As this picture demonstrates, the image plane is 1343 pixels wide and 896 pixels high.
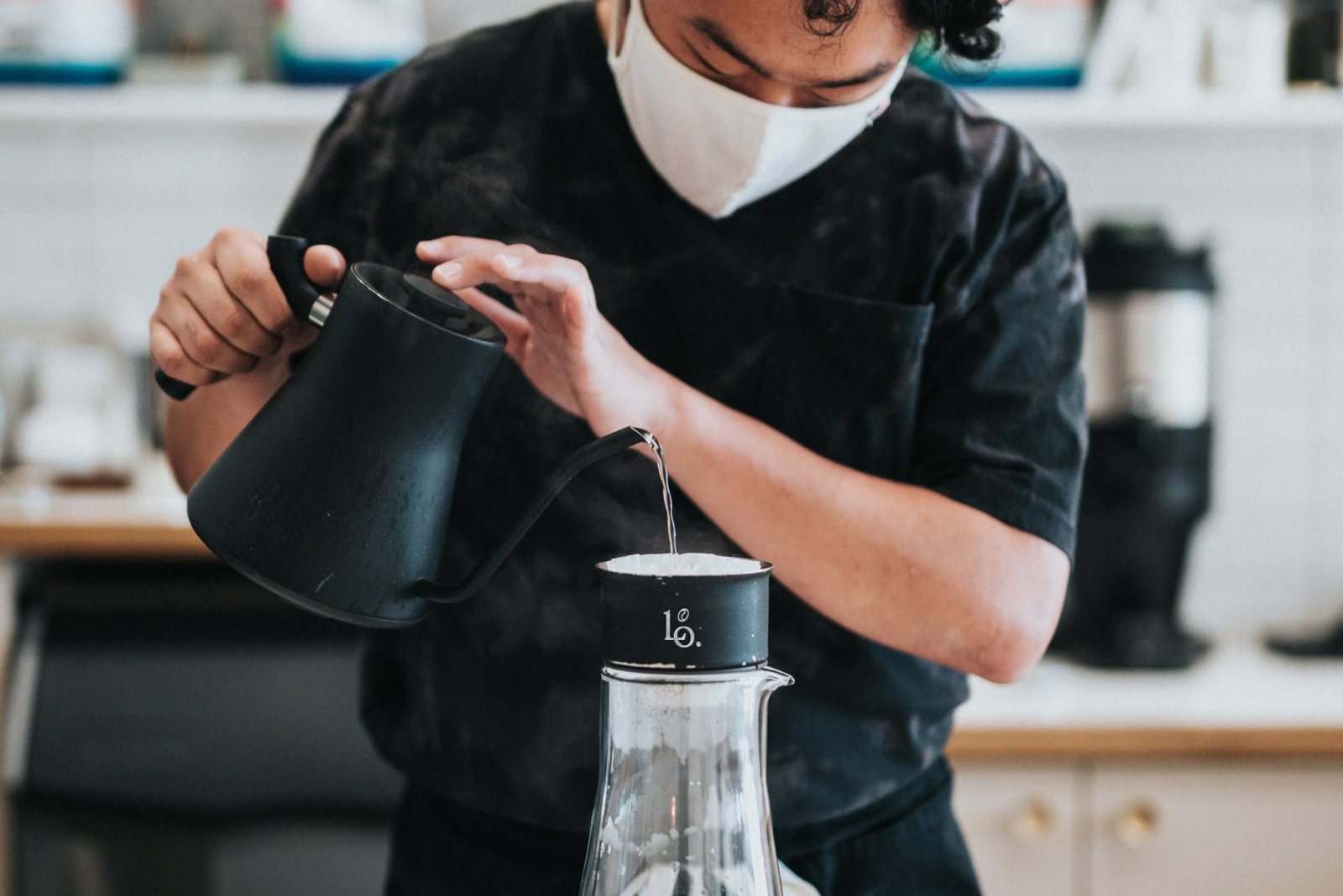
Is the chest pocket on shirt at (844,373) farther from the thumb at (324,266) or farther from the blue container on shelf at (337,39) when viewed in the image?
the blue container on shelf at (337,39)

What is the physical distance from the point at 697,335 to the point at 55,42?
1797 millimetres

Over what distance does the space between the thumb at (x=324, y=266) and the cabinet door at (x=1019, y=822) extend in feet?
4.28

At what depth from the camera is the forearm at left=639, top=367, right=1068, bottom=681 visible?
2.84ft

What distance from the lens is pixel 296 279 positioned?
704mm

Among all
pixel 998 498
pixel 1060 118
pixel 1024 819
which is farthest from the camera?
pixel 1060 118

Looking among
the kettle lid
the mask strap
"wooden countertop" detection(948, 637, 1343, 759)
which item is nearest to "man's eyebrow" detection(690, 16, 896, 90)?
the mask strap

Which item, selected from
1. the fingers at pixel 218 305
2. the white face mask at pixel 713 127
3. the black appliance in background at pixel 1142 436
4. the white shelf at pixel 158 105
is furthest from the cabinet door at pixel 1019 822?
the white shelf at pixel 158 105

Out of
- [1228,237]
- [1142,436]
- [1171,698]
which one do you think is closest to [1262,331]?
[1228,237]

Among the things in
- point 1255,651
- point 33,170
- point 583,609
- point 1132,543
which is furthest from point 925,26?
point 33,170

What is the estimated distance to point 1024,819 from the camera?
5.81 feet

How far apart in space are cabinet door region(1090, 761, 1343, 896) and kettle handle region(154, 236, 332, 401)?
1408 millimetres

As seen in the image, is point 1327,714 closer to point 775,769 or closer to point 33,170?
point 775,769

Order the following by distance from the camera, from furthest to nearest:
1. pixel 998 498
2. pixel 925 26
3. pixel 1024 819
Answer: pixel 1024 819
pixel 998 498
pixel 925 26

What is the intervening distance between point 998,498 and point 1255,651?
1.51 meters
